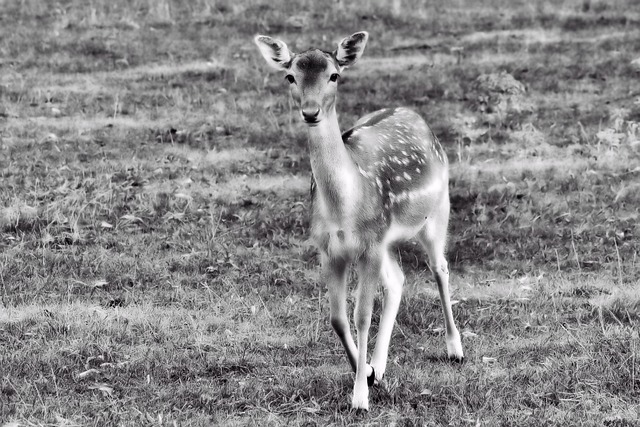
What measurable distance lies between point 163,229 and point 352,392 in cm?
398

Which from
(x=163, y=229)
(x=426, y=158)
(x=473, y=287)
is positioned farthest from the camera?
(x=163, y=229)

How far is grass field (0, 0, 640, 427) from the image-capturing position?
20.9ft

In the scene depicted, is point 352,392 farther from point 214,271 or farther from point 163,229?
point 163,229

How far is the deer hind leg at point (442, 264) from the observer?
7152 millimetres

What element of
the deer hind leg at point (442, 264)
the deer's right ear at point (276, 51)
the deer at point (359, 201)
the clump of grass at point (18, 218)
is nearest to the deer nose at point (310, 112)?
the deer at point (359, 201)

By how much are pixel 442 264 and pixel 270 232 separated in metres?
2.81

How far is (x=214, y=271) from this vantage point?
28.9ft

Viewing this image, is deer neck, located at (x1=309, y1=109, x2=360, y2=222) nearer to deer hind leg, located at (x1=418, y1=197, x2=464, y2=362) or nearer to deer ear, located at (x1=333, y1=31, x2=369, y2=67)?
deer ear, located at (x1=333, y1=31, x2=369, y2=67)

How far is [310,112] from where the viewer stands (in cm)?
566

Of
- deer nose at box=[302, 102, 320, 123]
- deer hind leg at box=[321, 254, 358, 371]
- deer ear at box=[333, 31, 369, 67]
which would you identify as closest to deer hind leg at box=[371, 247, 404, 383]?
deer hind leg at box=[321, 254, 358, 371]

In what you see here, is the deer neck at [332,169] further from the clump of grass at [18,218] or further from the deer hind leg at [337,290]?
the clump of grass at [18,218]

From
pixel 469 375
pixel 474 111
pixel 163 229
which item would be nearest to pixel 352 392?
pixel 469 375

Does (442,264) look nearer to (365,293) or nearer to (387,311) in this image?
(387,311)

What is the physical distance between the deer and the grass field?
14.7 inches
